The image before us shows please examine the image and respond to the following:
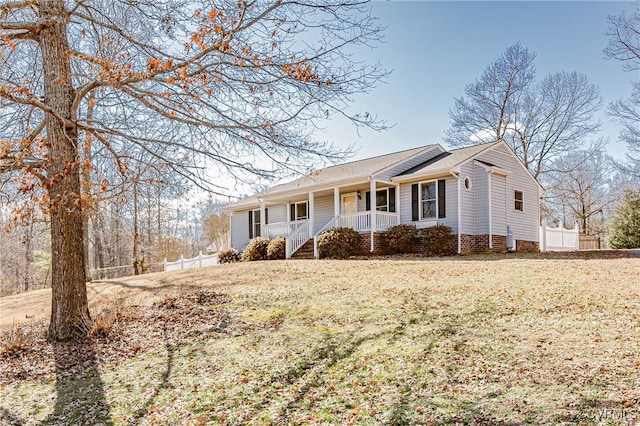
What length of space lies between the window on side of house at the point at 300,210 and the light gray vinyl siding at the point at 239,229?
4.01 metres

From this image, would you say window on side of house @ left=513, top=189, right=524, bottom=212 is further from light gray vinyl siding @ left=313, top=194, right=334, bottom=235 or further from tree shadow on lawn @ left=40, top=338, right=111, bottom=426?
tree shadow on lawn @ left=40, top=338, right=111, bottom=426

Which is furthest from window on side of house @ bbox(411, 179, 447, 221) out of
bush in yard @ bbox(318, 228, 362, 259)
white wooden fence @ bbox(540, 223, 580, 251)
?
white wooden fence @ bbox(540, 223, 580, 251)

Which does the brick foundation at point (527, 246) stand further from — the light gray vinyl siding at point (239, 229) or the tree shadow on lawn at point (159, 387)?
the tree shadow on lawn at point (159, 387)

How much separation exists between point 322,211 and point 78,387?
53.5 ft

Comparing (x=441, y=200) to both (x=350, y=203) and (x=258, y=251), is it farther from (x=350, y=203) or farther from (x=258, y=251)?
(x=258, y=251)

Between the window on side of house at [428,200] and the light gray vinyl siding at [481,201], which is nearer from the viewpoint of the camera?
the window on side of house at [428,200]

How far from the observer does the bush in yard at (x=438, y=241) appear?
15.9 metres

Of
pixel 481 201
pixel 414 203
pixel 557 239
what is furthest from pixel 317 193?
pixel 557 239

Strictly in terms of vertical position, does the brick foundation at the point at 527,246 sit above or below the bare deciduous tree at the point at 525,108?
below

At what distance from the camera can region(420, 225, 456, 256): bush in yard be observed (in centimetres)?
1593

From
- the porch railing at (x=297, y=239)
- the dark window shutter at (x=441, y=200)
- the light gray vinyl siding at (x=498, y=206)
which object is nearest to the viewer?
the dark window shutter at (x=441, y=200)

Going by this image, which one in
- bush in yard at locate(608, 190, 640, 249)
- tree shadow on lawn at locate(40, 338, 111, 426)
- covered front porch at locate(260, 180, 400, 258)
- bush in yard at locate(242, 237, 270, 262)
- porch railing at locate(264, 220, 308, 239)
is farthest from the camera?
bush in yard at locate(608, 190, 640, 249)

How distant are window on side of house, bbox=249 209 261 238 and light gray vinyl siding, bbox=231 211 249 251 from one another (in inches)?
13.7

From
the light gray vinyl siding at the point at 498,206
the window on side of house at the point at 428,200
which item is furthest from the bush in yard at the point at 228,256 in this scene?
the light gray vinyl siding at the point at 498,206
